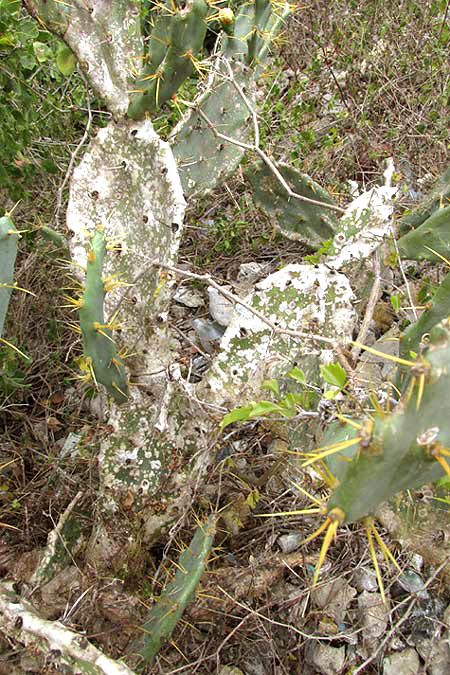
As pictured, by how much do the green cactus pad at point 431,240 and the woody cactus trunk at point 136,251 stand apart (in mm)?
754

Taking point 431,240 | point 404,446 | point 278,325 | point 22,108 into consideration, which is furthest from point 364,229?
point 22,108

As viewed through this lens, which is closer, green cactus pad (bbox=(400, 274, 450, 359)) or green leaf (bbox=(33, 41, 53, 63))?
green cactus pad (bbox=(400, 274, 450, 359))

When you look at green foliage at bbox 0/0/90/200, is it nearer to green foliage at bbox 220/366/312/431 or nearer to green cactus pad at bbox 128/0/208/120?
green cactus pad at bbox 128/0/208/120

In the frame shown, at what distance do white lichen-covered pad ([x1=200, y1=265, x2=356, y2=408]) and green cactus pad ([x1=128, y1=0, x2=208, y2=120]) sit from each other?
0.59 metres

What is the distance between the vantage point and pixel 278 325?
1.80 meters

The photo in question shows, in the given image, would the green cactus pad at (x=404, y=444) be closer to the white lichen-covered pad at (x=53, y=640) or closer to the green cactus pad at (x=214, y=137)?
the white lichen-covered pad at (x=53, y=640)

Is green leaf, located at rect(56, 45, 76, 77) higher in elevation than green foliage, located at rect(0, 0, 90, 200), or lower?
higher

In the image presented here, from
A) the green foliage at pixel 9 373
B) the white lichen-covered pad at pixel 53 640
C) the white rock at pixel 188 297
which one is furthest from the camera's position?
the white rock at pixel 188 297

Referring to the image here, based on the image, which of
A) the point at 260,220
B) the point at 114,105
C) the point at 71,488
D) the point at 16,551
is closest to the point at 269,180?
the point at 260,220

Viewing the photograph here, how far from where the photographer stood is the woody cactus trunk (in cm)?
174

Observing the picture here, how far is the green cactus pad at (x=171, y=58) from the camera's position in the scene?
1.70m

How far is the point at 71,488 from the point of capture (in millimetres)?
1979

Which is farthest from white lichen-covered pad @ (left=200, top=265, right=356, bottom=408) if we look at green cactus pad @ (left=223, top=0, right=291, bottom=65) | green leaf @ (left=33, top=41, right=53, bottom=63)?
green leaf @ (left=33, top=41, right=53, bottom=63)

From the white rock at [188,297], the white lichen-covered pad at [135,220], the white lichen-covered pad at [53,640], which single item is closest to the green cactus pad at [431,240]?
the white lichen-covered pad at [135,220]
